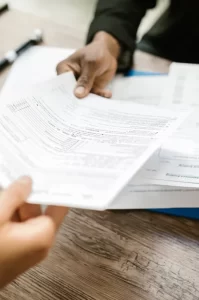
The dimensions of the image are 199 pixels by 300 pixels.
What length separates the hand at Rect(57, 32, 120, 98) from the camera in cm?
76

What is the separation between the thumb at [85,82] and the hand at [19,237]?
31 centimetres

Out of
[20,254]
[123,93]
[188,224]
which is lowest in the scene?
[188,224]

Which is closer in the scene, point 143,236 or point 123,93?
point 143,236

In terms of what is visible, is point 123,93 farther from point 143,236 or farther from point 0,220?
point 0,220

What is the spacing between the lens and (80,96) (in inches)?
27.5

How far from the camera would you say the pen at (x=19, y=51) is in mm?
910

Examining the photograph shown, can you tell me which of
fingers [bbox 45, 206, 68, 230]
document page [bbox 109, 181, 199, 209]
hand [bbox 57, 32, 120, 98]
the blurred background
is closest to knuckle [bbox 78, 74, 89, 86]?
hand [bbox 57, 32, 120, 98]

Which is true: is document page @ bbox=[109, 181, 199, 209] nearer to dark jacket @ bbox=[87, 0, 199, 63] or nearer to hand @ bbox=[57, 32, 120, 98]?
hand @ bbox=[57, 32, 120, 98]

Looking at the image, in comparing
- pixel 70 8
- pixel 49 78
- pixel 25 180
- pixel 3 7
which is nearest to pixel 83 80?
pixel 49 78

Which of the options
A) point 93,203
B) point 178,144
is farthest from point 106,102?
point 93,203

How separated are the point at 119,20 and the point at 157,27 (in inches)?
5.2

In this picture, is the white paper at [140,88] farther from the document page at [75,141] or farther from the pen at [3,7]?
Result: the pen at [3,7]

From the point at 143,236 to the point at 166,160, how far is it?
117mm

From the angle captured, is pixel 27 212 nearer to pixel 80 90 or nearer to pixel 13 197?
pixel 13 197
